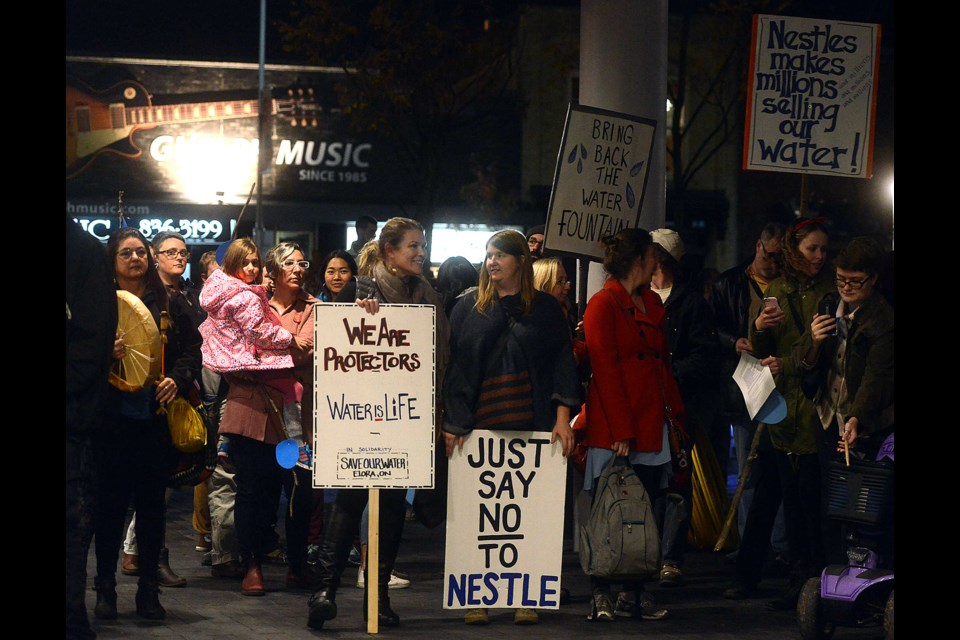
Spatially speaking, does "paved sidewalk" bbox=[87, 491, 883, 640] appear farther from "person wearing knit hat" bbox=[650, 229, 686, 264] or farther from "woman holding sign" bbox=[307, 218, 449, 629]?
"person wearing knit hat" bbox=[650, 229, 686, 264]

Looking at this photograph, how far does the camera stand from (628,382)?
8438mm

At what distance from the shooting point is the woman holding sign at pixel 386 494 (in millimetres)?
8094

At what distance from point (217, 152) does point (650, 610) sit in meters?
27.5

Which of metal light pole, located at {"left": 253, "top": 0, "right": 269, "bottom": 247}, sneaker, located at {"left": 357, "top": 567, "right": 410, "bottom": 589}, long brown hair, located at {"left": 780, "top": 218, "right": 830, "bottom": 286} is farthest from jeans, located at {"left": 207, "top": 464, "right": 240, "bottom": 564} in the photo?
metal light pole, located at {"left": 253, "top": 0, "right": 269, "bottom": 247}

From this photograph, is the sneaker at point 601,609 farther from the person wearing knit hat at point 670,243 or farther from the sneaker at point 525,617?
the person wearing knit hat at point 670,243

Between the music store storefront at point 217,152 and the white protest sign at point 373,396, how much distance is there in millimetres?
26204

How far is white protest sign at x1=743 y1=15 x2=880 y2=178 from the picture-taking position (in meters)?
10.3

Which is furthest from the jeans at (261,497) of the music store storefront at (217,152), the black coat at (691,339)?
the music store storefront at (217,152)

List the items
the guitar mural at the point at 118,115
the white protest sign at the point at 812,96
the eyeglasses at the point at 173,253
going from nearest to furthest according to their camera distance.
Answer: the eyeglasses at the point at 173,253, the white protest sign at the point at 812,96, the guitar mural at the point at 118,115

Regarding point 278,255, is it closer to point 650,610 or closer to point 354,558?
point 354,558

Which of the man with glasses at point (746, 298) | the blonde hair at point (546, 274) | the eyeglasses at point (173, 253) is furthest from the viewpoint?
the blonde hair at point (546, 274)

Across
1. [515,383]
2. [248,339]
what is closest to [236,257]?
[248,339]

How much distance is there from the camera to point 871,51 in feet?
33.9

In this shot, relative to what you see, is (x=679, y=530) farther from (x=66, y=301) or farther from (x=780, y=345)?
(x=66, y=301)
